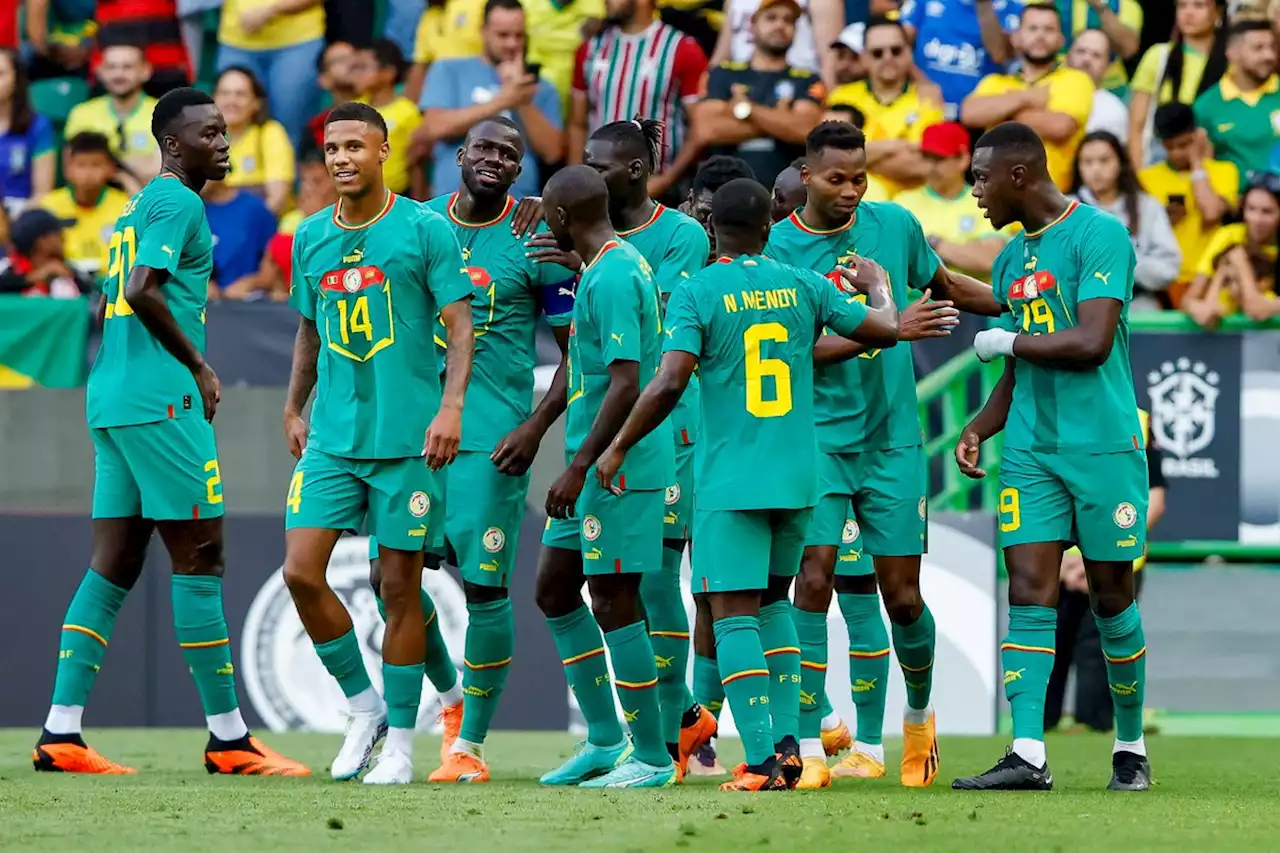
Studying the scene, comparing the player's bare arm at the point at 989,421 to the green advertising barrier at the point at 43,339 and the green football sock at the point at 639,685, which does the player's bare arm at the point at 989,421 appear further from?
the green advertising barrier at the point at 43,339

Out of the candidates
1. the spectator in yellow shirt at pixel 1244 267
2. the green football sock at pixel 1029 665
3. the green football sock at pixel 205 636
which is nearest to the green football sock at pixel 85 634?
the green football sock at pixel 205 636

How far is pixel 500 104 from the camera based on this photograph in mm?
14555

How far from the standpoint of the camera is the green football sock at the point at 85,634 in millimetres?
8758

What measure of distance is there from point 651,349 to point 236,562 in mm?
5040

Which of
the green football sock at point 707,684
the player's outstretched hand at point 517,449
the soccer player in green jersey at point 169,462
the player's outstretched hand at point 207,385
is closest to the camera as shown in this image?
the player's outstretched hand at point 517,449

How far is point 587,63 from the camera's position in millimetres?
14508

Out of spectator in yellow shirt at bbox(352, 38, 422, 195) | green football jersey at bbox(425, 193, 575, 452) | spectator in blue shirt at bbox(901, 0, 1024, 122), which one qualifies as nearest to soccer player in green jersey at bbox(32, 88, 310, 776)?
green football jersey at bbox(425, 193, 575, 452)

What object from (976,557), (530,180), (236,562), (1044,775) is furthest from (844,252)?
(530,180)

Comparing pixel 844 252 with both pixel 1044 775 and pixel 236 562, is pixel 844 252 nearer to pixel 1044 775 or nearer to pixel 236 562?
pixel 1044 775

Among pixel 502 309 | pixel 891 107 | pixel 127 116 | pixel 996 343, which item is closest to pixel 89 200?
pixel 127 116

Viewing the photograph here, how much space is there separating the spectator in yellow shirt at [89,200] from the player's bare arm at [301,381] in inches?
248

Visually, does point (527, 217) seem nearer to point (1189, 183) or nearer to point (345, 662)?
point (345, 662)

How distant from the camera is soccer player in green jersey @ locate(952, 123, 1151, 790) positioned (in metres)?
7.77

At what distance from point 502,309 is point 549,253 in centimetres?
35
